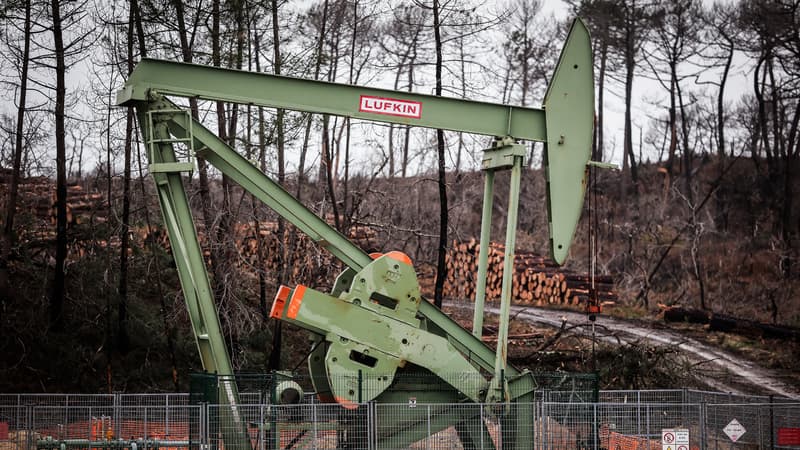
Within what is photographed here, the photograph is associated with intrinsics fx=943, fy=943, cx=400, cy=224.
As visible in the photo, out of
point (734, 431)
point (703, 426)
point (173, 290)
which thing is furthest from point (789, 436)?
point (173, 290)

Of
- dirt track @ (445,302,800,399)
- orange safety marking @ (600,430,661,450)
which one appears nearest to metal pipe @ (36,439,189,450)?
orange safety marking @ (600,430,661,450)

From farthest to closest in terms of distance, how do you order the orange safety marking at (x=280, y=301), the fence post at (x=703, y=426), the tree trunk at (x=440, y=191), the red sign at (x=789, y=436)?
the tree trunk at (x=440, y=191)
the red sign at (x=789, y=436)
the fence post at (x=703, y=426)
the orange safety marking at (x=280, y=301)

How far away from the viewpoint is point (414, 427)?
1291 centimetres

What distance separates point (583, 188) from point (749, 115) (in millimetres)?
32652

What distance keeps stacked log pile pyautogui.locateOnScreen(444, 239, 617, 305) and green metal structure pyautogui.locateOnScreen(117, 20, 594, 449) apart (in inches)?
601

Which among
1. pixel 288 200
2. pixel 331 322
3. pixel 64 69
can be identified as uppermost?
pixel 64 69

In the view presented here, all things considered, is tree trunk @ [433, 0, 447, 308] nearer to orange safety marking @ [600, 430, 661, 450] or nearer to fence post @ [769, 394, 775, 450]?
orange safety marking @ [600, 430, 661, 450]

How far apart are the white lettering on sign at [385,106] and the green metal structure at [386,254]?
14 millimetres

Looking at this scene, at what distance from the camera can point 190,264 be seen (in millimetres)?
12641

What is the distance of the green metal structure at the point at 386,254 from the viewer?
12.6 metres

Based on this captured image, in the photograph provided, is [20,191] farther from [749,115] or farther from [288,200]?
[749,115]

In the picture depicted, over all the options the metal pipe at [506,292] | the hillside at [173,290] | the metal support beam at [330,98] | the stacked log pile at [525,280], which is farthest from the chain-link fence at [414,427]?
the stacked log pile at [525,280]

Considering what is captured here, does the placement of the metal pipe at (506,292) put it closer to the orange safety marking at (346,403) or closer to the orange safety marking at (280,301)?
the orange safety marking at (346,403)

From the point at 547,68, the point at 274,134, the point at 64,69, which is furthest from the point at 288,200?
the point at 547,68
